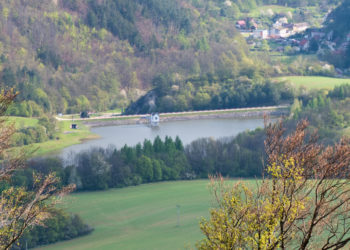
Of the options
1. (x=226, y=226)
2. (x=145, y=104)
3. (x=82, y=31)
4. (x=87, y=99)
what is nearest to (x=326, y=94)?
(x=145, y=104)

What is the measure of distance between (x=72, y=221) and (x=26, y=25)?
5814 centimetres

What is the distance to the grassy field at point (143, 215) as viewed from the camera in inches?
894

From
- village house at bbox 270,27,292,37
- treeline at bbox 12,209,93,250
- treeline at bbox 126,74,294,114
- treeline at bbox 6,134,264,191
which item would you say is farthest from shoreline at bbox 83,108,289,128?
village house at bbox 270,27,292,37

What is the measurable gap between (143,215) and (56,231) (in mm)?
3969

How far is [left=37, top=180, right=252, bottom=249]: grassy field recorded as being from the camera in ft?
74.5

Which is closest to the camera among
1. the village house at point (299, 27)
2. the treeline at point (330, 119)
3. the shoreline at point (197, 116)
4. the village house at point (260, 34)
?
the treeline at point (330, 119)

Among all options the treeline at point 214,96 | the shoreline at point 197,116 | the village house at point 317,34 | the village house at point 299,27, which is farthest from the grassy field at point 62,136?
the village house at point 299,27

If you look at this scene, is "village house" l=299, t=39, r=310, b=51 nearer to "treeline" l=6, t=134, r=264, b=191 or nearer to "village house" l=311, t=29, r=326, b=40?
"village house" l=311, t=29, r=326, b=40

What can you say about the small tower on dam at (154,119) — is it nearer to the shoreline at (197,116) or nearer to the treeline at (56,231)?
the shoreline at (197,116)

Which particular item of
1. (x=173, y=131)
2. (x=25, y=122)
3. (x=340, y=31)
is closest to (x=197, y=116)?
(x=173, y=131)

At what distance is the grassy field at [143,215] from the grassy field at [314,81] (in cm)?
3373

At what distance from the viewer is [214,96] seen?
2581 inches

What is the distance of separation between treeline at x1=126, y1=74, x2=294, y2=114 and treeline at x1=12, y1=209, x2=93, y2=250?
40130 millimetres

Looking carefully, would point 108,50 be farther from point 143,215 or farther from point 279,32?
point 143,215
